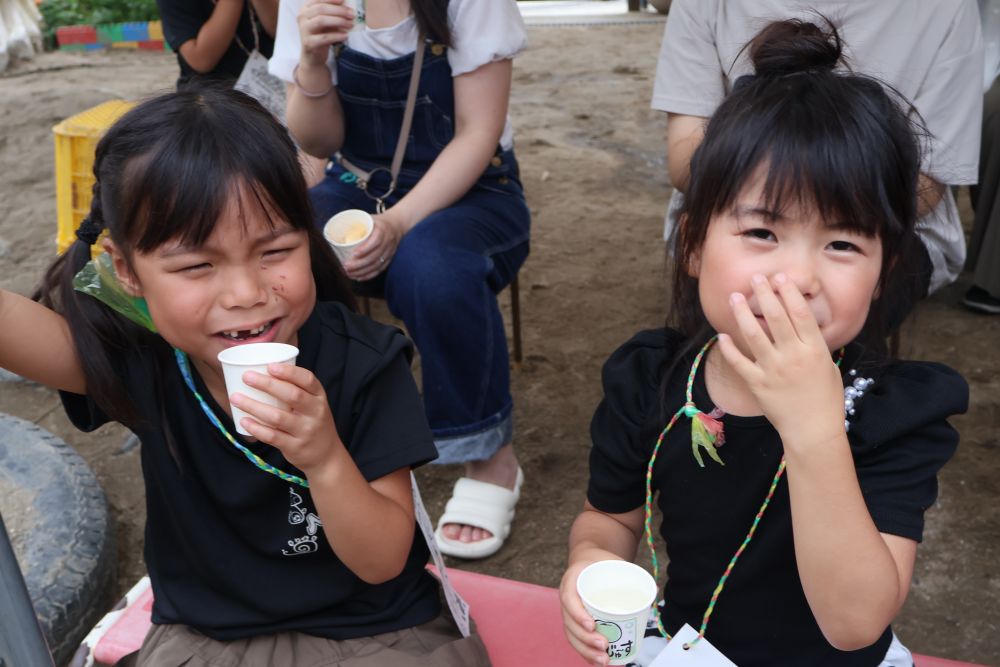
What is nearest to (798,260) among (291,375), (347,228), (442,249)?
(291,375)

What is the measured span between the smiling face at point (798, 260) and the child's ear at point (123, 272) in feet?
2.72

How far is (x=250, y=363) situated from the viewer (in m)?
1.15

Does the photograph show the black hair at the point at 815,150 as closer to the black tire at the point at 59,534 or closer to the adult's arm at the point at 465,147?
the adult's arm at the point at 465,147

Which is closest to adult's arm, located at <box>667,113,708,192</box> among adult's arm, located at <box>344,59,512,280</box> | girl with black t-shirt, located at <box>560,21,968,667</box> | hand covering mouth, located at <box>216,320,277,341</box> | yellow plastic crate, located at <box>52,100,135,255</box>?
adult's arm, located at <box>344,59,512,280</box>

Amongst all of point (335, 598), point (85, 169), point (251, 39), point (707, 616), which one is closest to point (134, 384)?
point (335, 598)

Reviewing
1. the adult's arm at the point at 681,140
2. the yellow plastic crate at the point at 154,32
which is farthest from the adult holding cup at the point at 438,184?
the yellow plastic crate at the point at 154,32

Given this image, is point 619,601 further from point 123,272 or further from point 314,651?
point 123,272

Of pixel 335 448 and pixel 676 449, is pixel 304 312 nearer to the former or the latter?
pixel 335 448

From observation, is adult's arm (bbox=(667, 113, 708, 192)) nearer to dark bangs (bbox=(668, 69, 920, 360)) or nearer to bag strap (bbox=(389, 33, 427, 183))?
bag strap (bbox=(389, 33, 427, 183))

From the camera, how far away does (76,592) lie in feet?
6.98

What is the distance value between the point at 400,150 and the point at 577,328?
1.30 m

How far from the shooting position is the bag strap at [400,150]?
8.20 feet

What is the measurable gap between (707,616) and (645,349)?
16.1 inches

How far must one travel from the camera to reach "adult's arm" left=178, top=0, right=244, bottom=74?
132 inches
